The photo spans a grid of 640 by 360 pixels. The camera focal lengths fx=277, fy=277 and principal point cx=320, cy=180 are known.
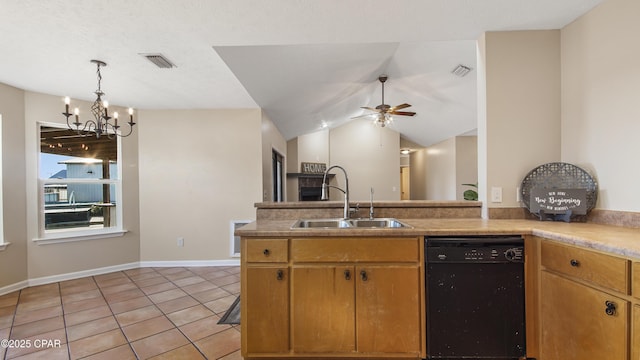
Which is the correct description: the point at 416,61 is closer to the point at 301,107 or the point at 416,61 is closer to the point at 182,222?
the point at 301,107

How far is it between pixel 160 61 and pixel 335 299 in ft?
Answer: 8.09

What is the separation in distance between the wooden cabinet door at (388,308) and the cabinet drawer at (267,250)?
460mm

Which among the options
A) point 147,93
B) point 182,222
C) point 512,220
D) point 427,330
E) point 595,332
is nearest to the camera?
point 595,332

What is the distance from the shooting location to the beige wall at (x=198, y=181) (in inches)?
154

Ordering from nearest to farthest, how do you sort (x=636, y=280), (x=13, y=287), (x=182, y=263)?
(x=636, y=280), (x=13, y=287), (x=182, y=263)

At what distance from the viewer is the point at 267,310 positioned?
1.65 metres

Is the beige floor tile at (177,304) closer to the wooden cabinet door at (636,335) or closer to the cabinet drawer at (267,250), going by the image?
the cabinet drawer at (267,250)

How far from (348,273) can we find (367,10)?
1.68 m

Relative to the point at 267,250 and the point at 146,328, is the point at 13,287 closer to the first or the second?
the point at 146,328

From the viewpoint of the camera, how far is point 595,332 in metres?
1.26

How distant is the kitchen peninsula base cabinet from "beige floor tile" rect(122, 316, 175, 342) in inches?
37.9

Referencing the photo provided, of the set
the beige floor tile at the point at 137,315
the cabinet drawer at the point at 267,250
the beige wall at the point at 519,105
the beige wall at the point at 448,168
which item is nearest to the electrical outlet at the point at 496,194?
the beige wall at the point at 519,105

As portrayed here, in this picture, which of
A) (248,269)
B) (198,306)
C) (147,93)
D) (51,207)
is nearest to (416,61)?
(147,93)

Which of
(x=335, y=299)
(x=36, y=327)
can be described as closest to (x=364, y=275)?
(x=335, y=299)
